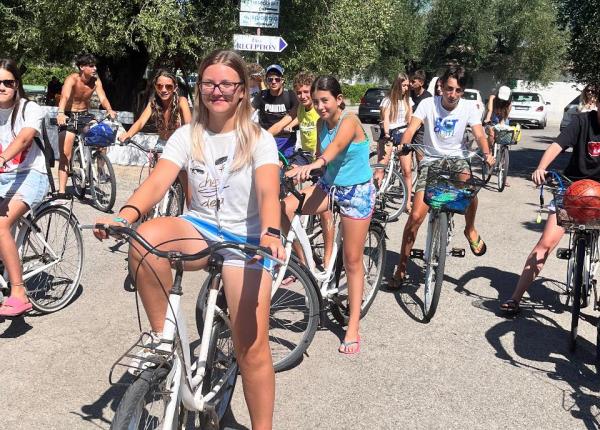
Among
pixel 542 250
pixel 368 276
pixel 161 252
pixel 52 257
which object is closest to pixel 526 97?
pixel 542 250

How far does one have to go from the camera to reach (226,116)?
2.95 m

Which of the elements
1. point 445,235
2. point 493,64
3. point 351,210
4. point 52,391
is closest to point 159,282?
point 52,391

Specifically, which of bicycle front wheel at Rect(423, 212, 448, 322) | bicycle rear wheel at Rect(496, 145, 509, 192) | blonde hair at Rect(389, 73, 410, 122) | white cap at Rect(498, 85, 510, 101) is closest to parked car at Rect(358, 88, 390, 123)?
white cap at Rect(498, 85, 510, 101)

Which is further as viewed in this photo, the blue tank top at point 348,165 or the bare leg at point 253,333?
the blue tank top at point 348,165

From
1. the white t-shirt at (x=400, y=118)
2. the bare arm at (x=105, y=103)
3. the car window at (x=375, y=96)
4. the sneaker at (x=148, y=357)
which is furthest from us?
the car window at (x=375, y=96)

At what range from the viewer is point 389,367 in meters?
4.38

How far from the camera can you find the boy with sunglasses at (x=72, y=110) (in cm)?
848

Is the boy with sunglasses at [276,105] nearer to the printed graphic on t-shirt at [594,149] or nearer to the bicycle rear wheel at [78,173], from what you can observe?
the bicycle rear wheel at [78,173]

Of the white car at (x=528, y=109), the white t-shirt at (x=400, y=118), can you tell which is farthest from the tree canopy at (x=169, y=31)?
the white car at (x=528, y=109)

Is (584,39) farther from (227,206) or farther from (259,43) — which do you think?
(227,206)

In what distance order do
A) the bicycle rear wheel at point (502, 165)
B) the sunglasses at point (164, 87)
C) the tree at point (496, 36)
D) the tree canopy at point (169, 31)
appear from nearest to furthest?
the sunglasses at point (164, 87), the bicycle rear wheel at point (502, 165), the tree canopy at point (169, 31), the tree at point (496, 36)

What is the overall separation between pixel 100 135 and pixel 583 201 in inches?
231

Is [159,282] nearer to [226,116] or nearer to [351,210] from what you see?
[226,116]

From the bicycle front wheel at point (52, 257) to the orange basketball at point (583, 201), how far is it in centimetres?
356
